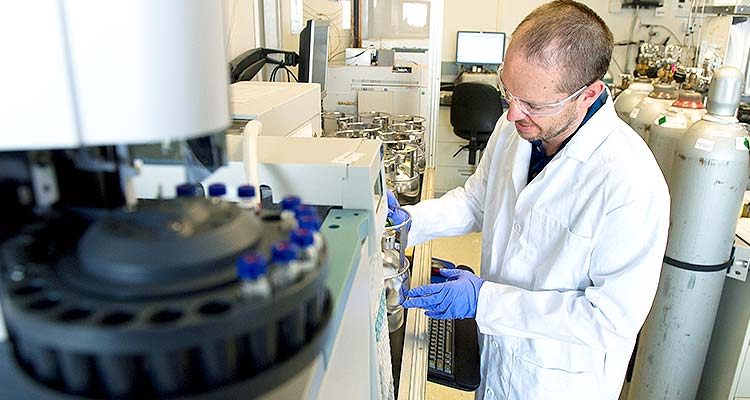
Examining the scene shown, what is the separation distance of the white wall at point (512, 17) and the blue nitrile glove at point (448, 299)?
3.95 meters

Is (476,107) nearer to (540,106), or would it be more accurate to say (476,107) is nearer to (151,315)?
(540,106)

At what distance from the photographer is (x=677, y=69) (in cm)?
351

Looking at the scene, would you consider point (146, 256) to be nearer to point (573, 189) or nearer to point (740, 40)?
point (573, 189)

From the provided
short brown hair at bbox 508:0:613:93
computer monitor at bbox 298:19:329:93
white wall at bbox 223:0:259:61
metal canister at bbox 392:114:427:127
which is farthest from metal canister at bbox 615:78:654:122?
white wall at bbox 223:0:259:61

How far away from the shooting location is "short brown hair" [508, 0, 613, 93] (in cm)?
106

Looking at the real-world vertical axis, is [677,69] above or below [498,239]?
above

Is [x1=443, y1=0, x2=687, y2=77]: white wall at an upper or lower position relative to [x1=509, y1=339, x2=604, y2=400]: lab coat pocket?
upper

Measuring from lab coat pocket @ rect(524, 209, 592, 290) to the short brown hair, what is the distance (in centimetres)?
30

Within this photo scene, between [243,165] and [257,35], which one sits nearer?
[243,165]

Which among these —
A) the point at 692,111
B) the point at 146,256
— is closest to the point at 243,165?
the point at 146,256

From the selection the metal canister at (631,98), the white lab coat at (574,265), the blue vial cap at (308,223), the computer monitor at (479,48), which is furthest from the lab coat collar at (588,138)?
the computer monitor at (479,48)

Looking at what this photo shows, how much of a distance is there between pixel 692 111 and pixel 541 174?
1.24m

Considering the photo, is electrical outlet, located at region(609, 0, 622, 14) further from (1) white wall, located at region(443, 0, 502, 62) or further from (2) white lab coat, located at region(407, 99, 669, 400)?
(2) white lab coat, located at region(407, 99, 669, 400)

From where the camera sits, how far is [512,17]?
4.67 meters
